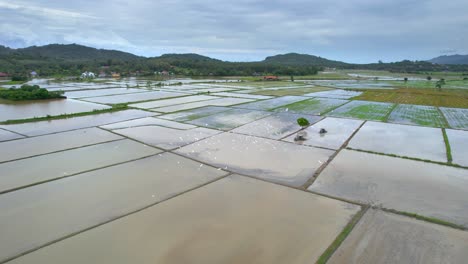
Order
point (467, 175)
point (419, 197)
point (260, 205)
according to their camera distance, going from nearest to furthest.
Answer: point (260, 205) → point (419, 197) → point (467, 175)

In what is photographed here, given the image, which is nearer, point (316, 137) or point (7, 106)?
point (316, 137)

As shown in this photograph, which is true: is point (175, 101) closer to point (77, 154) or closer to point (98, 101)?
point (98, 101)

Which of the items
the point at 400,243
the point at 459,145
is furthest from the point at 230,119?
the point at 400,243

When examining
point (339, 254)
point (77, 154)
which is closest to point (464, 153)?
point (339, 254)

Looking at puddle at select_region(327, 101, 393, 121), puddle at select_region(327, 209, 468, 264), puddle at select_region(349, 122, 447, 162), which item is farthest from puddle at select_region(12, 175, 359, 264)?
puddle at select_region(327, 101, 393, 121)

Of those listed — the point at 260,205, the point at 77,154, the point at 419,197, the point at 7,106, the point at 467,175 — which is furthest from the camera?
the point at 7,106

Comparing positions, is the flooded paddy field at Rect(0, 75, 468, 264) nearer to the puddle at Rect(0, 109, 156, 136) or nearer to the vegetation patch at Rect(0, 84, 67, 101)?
the puddle at Rect(0, 109, 156, 136)

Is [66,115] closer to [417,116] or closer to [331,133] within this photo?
[331,133]
